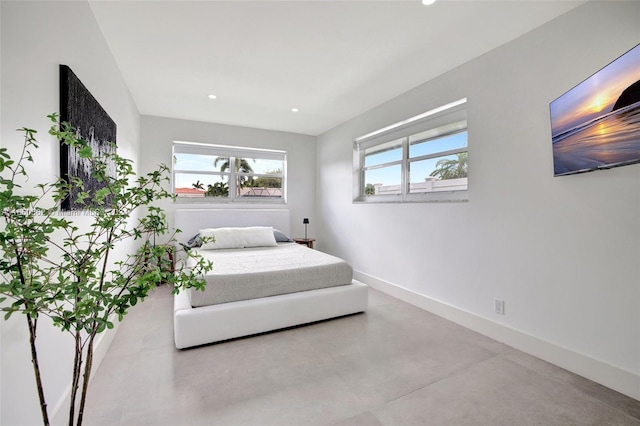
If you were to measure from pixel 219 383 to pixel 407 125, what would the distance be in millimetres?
3217

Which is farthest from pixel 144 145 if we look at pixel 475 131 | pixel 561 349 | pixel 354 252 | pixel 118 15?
pixel 561 349

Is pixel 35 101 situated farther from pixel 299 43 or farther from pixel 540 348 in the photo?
pixel 540 348

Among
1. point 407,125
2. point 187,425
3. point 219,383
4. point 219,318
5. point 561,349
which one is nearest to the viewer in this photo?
point 187,425

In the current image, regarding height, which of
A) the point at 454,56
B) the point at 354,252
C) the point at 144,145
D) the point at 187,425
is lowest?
the point at 187,425

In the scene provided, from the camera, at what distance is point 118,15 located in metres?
2.07

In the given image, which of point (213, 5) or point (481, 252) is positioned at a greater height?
point (213, 5)

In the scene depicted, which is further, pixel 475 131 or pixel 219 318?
pixel 475 131

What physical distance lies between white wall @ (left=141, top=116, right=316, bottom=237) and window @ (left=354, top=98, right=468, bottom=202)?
1329 mm

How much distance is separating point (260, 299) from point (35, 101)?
1.97 metres

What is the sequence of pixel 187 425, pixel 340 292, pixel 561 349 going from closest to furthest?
1. pixel 187 425
2. pixel 561 349
3. pixel 340 292

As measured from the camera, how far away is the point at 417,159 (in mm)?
Result: 3385

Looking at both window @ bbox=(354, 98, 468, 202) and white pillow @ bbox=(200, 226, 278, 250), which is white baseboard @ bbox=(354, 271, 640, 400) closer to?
window @ bbox=(354, 98, 468, 202)

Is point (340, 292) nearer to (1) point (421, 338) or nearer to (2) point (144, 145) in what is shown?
(1) point (421, 338)

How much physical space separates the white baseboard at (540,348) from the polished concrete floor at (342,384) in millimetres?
62
